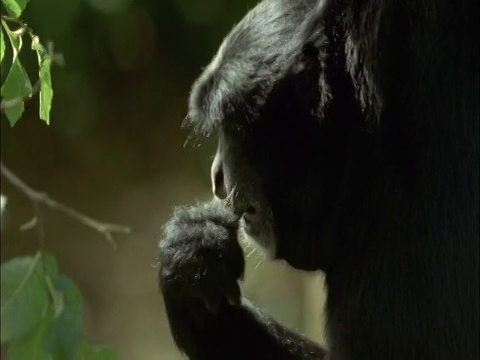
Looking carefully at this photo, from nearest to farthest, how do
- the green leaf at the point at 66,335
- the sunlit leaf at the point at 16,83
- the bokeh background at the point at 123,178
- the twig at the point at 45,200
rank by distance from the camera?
the sunlit leaf at the point at 16,83
the green leaf at the point at 66,335
the twig at the point at 45,200
the bokeh background at the point at 123,178

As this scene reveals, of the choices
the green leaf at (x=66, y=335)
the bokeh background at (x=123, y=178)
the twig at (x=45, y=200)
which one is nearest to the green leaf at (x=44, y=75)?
the green leaf at (x=66, y=335)

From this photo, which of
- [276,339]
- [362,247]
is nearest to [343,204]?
[362,247]

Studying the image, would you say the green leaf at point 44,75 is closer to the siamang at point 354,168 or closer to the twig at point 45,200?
the siamang at point 354,168

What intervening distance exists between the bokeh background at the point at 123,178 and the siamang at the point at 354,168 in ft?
7.76

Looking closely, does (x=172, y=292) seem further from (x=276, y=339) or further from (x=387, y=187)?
(x=387, y=187)

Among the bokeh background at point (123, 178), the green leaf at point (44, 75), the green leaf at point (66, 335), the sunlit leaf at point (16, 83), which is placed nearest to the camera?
A: the green leaf at point (44, 75)

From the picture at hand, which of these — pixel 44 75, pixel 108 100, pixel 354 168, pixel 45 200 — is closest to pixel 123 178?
pixel 108 100

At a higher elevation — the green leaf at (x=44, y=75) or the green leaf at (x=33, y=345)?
the green leaf at (x=44, y=75)

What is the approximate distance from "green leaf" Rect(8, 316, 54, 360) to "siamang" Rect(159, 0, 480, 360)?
0.77ft

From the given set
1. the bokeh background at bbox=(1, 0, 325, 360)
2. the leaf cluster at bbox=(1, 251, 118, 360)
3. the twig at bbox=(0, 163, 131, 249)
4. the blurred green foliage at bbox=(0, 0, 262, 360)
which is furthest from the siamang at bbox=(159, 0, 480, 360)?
the bokeh background at bbox=(1, 0, 325, 360)

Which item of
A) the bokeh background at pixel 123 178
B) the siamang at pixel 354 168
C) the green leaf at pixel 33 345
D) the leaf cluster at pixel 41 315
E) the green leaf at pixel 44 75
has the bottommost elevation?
the bokeh background at pixel 123 178

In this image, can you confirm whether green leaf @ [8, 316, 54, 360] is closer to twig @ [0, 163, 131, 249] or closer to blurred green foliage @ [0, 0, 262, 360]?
twig @ [0, 163, 131, 249]

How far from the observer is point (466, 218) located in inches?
54.7

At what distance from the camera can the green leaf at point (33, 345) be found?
1643 millimetres
